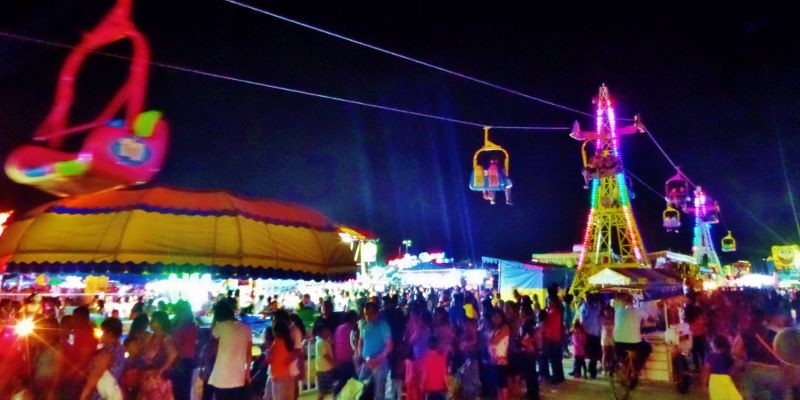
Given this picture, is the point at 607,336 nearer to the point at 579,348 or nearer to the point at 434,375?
the point at 579,348

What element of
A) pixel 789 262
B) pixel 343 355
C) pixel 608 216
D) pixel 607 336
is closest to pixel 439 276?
pixel 608 216

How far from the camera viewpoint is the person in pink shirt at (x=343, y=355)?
7.84m

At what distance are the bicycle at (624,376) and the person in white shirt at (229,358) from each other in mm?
6614

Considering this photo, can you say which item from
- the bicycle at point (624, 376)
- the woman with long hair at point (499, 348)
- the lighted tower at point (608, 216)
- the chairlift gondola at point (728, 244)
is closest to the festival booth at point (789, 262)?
the chairlift gondola at point (728, 244)

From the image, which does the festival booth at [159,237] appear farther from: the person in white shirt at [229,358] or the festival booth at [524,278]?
the festival booth at [524,278]

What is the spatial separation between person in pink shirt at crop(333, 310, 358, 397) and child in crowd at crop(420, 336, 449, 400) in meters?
1.24

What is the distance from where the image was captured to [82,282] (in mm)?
21375

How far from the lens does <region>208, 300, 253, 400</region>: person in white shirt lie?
6.16 m

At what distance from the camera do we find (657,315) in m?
14.5

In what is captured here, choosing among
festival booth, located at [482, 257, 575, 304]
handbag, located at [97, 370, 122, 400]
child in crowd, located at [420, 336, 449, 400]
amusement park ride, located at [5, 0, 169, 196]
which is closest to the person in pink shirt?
child in crowd, located at [420, 336, 449, 400]

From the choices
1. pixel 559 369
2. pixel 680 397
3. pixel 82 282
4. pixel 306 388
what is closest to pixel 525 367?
pixel 559 369

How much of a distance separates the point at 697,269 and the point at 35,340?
4675 cm

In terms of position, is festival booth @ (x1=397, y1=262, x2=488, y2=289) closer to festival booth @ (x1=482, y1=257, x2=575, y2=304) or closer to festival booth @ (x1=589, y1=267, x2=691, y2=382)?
festival booth @ (x1=482, y1=257, x2=575, y2=304)

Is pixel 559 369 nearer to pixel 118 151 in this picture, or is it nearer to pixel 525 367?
pixel 525 367
